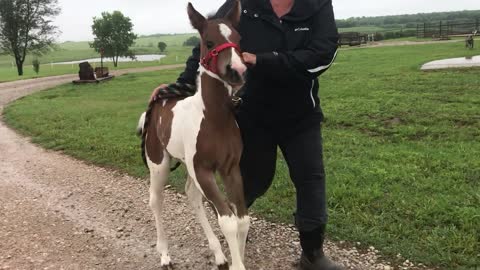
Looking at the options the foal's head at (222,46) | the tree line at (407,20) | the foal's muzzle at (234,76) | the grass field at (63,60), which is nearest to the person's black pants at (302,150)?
the foal's head at (222,46)

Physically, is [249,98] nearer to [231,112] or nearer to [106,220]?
[231,112]

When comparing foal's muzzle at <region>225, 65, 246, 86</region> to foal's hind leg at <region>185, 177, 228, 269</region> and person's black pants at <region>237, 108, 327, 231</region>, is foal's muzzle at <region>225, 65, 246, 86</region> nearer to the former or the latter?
person's black pants at <region>237, 108, 327, 231</region>

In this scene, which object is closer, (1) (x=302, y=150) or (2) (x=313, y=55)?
(2) (x=313, y=55)

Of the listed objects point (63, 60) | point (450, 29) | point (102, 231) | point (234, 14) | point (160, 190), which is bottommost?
point (102, 231)

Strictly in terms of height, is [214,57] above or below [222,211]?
above

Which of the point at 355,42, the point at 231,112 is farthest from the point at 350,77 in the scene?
the point at 355,42

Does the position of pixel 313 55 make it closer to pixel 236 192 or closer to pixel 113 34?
pixel 236 192

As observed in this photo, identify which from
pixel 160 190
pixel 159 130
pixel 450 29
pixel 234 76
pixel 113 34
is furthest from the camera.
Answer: pixel 450 29

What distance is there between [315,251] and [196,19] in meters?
2.15

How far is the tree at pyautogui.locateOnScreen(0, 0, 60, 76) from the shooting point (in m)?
42.9

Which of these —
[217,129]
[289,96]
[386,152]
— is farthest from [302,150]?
[386,152]

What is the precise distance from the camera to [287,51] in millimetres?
3471

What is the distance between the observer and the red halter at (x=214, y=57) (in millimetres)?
2940

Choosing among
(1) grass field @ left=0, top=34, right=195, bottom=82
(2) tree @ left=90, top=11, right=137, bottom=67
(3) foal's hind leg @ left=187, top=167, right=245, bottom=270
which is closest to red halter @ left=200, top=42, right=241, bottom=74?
→ (3) foal's hind leg @ left=187, top=167, right=245, bottom=270
